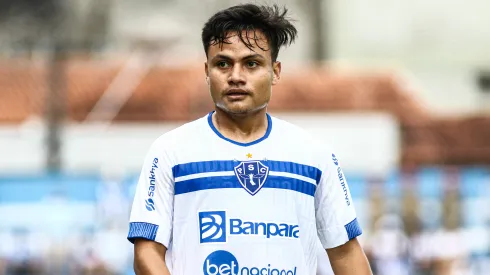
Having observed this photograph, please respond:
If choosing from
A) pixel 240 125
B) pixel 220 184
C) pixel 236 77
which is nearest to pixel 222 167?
pixel 220 184

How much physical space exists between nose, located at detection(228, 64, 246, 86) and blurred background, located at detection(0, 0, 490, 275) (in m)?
1.08

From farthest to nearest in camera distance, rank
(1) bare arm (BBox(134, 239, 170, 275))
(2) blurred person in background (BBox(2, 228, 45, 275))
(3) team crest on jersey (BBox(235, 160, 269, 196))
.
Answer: (2) blurred person in background (BBox(2, 228, 45, 275))
(3) team crest on jersey (BBox(235, 160, 269, 196))
(1) bare arm (BBox(134, 239, 170, 275))

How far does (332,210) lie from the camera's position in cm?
510

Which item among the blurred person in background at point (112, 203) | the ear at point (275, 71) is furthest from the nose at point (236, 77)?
the blurred person in background at point (112, 203)

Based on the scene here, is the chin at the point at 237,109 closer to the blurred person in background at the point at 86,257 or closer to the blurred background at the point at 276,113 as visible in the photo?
the blurred background at the point at 276,113

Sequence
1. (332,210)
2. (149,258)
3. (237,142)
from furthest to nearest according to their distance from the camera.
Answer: (332,210) → (237,142) → (149,258)

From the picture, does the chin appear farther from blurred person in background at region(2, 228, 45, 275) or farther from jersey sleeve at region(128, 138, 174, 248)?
blurred person in background at region(2, 228, 45, 275)

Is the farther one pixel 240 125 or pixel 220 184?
pixel 240 125

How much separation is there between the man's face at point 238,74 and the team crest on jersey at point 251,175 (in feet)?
0.67

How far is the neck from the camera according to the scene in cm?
498

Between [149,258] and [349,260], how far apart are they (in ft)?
2.71

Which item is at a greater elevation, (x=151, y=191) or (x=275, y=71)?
(x=275, y=71)

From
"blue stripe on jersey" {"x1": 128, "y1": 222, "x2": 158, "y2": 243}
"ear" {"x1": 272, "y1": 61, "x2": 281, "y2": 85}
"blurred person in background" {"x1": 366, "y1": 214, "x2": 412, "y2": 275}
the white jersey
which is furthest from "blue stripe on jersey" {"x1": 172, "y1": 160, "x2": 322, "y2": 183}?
"blurred person in background" {"x1": 366, "y1": 214, "x2": 412, "y2": 275}

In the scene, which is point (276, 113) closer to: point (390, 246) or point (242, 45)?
point (390, 246)
